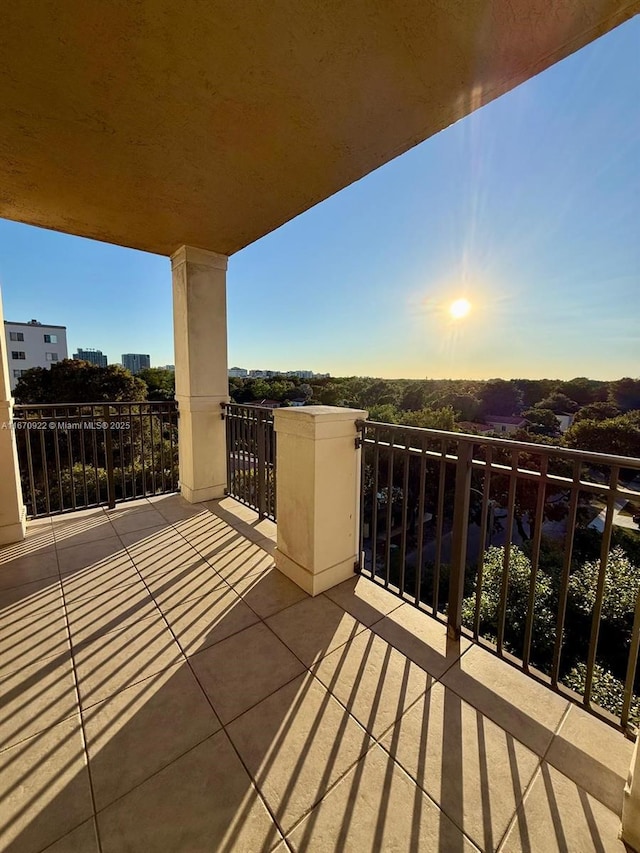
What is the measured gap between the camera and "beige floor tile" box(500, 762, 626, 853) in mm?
966

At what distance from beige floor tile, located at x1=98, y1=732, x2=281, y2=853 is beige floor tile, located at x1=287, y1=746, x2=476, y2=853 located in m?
0.13

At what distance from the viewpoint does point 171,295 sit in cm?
384

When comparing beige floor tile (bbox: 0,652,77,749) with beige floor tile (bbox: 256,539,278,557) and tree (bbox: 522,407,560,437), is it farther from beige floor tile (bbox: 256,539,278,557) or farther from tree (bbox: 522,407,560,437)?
tree (bbox: 522,407,560,437)

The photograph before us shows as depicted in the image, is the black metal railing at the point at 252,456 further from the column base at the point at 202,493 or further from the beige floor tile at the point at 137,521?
the beige floor tile at the point at 137,521

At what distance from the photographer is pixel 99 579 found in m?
2.29

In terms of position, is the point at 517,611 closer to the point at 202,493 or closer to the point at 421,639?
the point at 421,639

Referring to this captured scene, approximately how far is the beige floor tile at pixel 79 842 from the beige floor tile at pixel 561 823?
1.16m

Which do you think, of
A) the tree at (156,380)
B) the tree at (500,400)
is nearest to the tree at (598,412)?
the tree at (500,400)

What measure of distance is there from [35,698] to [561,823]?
1.98m

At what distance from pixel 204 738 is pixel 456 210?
9.51m

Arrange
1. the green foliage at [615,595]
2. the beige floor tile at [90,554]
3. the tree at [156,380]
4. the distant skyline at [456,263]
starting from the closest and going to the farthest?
1. the beige floor tile at [90,554]
2. the distant skyline at [456,263]
3. the green foliage at [615,595]
4. the tree at [156,380]

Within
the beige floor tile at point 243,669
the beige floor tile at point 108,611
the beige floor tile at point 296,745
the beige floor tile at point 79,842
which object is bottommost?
the beige floor tile at point 108,611

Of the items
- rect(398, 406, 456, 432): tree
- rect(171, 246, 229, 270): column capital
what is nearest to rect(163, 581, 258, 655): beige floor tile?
rect(171, 246, 229, 270): column capital

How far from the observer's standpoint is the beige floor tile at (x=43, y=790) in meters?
0.98
